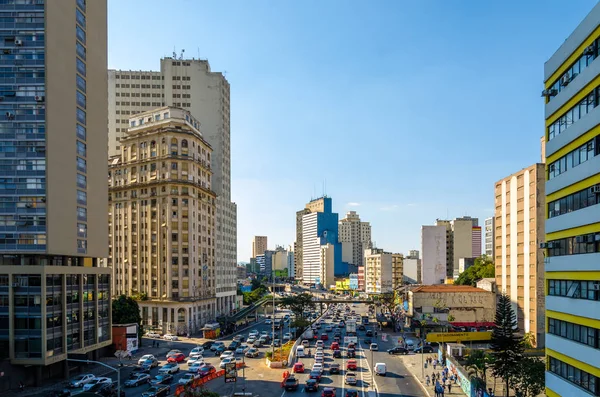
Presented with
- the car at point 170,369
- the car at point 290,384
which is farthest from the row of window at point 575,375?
the car at point 170,369

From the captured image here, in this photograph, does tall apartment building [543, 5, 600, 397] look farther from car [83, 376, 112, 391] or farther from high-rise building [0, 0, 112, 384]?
high-rise building [0, 0, 112, 384]

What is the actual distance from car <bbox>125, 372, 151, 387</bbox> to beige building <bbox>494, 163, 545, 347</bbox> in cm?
6671

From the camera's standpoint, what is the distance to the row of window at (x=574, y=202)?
94.4 ft

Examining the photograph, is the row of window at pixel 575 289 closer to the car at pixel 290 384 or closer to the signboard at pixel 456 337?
the car at pixel 290 384

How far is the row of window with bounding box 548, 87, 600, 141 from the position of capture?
2875 cm

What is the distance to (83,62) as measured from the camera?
67.2 metres

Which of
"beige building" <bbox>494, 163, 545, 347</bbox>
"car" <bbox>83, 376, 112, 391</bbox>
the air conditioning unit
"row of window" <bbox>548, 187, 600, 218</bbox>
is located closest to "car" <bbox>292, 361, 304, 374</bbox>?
"car" <bbox>83, 376, 112, 391</bbox>

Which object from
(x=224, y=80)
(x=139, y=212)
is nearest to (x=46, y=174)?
(x=139, y=212)

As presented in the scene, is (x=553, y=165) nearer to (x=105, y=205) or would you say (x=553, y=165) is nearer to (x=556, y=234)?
(x=556, y=234)

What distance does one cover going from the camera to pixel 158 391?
49719 mm

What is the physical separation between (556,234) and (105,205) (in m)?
60.8

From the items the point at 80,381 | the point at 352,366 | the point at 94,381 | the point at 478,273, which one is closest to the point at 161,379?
the point at 94,381

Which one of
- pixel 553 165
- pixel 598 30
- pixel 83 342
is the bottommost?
pixel 83 342

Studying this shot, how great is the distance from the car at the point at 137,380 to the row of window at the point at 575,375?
44.6m
